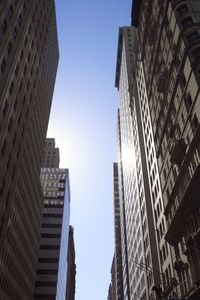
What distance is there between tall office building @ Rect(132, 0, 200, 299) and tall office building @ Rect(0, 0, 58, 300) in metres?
23.7

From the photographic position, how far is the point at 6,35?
166 ft

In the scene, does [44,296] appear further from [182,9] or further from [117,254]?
[182,9]

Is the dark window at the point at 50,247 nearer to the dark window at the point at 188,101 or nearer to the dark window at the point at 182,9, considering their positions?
the dark window at the point at 188,101

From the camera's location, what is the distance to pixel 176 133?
52281 millimetres

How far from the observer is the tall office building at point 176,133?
4244 centimetres

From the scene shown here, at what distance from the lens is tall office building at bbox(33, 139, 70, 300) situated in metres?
124

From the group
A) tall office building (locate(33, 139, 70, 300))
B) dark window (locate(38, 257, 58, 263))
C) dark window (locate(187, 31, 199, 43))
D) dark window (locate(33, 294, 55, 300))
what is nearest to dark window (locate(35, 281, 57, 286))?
tall office building (locate(33, 139, 70, 300))

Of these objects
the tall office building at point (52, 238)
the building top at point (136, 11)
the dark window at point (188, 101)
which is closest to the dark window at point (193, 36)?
the dark window at point (188, 101)

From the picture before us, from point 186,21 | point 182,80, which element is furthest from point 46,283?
point 186,21

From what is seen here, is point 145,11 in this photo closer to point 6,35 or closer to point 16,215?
point 6,35

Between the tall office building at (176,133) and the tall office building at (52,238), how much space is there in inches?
2860

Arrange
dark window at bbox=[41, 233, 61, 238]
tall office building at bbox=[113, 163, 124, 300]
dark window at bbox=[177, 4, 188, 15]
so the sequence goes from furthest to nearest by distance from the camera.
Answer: tall office building at bbox=[113, 163, 124, 300]
dark window at bbox=[41, 233, 61, 238]
dark window at bbox=[177, 4, 188, 15]

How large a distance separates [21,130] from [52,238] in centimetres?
8205

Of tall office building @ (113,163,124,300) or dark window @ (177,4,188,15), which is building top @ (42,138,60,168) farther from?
dark window @ (177,4,188,15)
